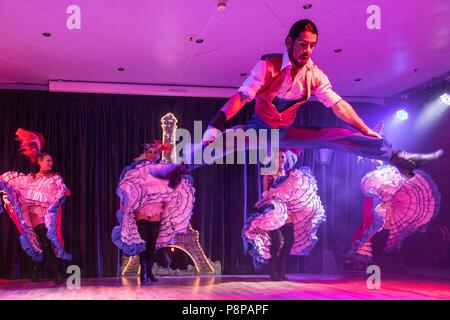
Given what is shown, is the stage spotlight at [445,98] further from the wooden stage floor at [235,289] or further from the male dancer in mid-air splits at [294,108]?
the male dancer in mid-air splits at [294,108]

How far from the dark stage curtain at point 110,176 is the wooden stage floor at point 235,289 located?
58 centimetres

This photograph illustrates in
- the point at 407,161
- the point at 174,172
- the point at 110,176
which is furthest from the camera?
the point at 110,176

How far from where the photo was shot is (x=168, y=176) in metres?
3.58

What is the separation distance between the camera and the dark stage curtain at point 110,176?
7062 millimetres

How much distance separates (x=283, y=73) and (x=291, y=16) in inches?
79.0

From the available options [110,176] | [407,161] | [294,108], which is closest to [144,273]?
[110,176]

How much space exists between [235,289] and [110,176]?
2.94m

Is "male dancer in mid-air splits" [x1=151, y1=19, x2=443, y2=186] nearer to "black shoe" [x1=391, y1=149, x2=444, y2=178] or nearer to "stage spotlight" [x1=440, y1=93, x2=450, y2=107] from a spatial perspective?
"black shoe" [x1=391, y1=149, x2=444, y2=178]

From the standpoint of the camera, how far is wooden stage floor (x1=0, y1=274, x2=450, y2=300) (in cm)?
477

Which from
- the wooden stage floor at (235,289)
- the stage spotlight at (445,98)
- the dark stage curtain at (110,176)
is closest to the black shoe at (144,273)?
the wooden stage floor at (235,289)

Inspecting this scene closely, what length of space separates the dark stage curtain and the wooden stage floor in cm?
58

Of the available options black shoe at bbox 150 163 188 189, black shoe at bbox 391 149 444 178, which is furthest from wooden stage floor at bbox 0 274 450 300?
black shoe at bbox 391 149 444 178

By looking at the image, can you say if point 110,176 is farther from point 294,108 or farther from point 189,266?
point 294,108

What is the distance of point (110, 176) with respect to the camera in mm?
7262
